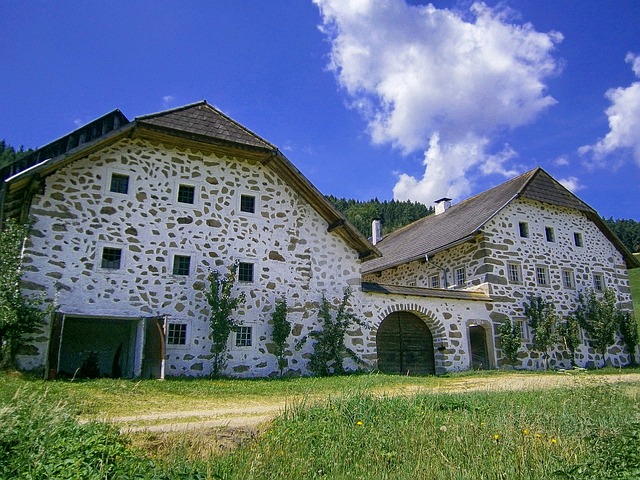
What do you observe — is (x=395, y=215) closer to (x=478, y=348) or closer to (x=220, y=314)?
(x=478, y=348)

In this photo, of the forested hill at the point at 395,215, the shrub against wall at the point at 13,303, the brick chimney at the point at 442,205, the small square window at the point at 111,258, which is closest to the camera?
the shrub against wall at the point at 13,303

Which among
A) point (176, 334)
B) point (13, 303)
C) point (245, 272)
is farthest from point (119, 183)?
point (176, 334)

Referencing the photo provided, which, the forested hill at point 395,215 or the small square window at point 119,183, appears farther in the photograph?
the forested hill at point 395,215

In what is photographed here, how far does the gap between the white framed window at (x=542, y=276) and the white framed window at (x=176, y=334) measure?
14.3m

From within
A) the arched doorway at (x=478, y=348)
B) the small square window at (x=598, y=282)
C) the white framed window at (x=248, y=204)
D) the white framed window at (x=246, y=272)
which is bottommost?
the arched doorway at (x=478, y=348)

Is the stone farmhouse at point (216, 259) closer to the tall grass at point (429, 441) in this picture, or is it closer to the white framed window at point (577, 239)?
the white framed window at point (577, 239)

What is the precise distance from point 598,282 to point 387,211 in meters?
48.6

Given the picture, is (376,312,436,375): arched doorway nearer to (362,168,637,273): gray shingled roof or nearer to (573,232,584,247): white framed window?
(362,168,637,273): gray shingled roof

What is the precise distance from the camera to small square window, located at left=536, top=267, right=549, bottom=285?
2056cm

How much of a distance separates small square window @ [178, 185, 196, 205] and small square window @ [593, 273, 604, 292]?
57.9 feet

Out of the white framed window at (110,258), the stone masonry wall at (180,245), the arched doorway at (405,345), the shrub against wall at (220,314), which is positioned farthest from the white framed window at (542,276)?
the white framed window at (110,258)

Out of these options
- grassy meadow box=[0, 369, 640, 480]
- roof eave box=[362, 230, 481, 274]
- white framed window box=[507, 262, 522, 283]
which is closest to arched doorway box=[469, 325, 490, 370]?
white framed window box=[507, 262, 522, 283]

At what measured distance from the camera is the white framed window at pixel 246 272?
14922 mm

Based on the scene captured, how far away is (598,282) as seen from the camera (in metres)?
22.2
